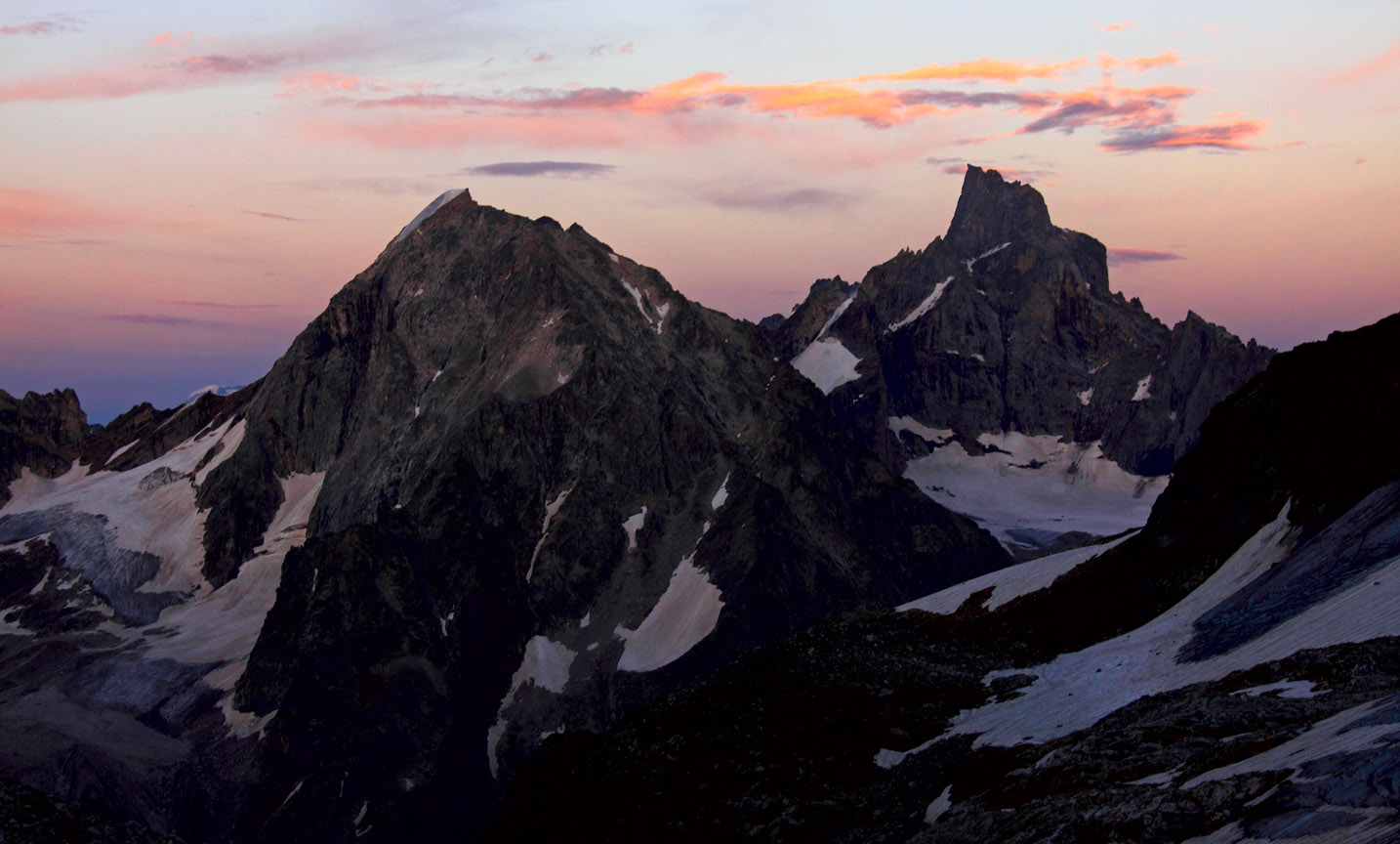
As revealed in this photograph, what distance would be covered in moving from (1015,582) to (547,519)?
406ft

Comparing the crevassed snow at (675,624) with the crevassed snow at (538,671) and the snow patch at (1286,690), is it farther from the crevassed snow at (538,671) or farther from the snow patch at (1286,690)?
the snow patch at (1286,690)

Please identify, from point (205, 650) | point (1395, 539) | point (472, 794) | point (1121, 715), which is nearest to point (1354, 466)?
point (1395, 539)

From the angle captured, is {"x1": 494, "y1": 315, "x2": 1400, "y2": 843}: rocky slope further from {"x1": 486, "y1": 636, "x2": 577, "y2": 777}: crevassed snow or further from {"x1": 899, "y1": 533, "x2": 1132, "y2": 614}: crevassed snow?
{"x1": 486, "y1": 636, "x2": 577, "y2": 777}: crevassed snow

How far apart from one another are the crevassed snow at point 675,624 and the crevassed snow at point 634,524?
928 centimetres

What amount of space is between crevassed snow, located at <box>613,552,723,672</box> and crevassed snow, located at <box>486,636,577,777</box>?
8.59 m

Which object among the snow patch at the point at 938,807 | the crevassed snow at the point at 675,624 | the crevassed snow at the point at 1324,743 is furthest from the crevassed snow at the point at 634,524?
the crevassed snow at the point at 1324,743

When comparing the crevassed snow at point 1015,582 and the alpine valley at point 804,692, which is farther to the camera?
the crevassed snow at point 1015,582

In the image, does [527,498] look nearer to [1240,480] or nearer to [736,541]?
[736,541]

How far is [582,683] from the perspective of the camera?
172 m

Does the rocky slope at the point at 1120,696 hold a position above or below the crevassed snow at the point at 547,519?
above

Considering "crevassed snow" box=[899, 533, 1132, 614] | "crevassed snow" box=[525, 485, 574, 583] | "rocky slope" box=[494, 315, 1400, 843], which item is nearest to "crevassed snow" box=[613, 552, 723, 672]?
"crevassed snow" box=[525, 485, 574, 583]

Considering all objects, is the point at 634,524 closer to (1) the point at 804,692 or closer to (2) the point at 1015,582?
(2) the point at 1015,582

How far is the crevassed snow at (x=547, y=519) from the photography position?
192m

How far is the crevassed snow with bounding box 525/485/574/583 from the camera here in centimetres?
19175
